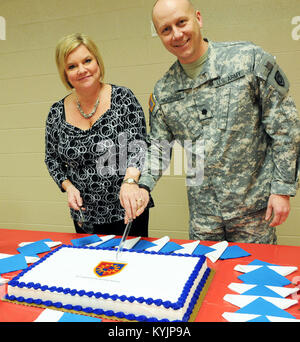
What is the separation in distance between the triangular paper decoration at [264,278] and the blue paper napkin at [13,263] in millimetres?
771

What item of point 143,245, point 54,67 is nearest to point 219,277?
point 143,245

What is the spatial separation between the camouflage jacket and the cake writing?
1.38 ft

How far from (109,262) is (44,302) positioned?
0.78ft

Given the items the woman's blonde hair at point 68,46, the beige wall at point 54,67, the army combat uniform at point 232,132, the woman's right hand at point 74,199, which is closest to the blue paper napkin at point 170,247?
the army combat uniform at point 232,132

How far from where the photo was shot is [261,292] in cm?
95

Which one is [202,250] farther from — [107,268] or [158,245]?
[107,268]

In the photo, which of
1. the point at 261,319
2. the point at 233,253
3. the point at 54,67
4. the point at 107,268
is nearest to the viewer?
the point at 261,319

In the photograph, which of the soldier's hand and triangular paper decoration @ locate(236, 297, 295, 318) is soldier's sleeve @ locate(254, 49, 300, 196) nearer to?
the soldier's hand

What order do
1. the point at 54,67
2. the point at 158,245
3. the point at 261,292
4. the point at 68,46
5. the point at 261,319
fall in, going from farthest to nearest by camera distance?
the point at 54,67
the point at 68,46
the point at 158,245
the point at 261,292
the point at 261,319

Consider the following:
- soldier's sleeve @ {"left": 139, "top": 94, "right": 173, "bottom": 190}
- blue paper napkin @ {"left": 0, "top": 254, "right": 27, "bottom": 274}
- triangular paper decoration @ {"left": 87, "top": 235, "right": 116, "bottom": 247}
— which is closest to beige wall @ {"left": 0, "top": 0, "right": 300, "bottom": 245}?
soldier's sleeve @ {"left": 139, "top": 94, "right": 173, "bottom": 190}

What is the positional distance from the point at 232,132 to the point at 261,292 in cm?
68

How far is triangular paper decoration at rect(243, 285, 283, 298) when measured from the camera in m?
0.94

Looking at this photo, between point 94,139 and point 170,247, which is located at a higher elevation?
point 94,139
